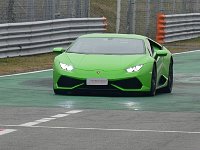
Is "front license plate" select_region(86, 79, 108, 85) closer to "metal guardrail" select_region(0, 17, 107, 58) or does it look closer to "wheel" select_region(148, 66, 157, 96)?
"wheel" select_region(148, 66, 157, 96)

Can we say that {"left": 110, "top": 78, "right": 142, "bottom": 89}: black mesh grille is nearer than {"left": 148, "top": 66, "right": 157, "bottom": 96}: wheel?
Yes

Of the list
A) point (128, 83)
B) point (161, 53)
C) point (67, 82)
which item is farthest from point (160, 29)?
point (67, 82)

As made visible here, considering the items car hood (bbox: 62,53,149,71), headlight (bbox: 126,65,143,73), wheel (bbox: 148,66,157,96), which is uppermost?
car hood (bbox: 62,53,149,71)

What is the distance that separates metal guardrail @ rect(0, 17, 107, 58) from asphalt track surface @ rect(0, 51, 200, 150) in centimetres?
744

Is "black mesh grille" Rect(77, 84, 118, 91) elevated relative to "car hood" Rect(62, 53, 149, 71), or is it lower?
lower

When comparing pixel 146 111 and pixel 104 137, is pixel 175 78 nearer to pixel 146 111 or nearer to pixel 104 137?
pixel 146 111

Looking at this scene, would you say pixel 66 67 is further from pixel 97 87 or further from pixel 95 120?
→ pixel 95 120

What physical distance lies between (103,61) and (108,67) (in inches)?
11.9

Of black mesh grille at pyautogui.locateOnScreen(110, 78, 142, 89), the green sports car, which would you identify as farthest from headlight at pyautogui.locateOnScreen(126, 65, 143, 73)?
black mesh grille at pyautogui.locateOnScreen(110, 78, 142, 89)

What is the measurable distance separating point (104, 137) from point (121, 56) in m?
6.74

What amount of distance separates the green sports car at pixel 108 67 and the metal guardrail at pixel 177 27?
2149cm

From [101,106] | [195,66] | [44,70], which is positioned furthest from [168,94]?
[195,66]

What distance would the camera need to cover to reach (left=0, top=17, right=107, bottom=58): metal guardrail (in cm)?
2870

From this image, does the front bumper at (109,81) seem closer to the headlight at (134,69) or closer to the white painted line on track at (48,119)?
the headlight at (134,69)
